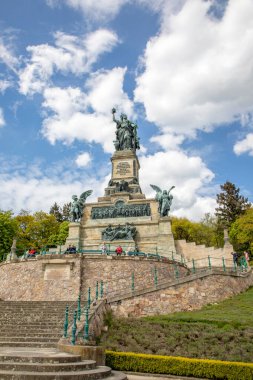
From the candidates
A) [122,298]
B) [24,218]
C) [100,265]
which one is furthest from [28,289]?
[24,218]

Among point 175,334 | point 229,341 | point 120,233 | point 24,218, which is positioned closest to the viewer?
point 229,341

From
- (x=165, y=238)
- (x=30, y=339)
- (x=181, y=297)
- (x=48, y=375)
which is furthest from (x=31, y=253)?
(x=48, y=375)

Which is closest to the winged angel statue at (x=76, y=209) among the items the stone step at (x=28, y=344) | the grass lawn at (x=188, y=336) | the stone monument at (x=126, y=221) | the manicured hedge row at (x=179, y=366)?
the stone monument at (x=126, y=221)

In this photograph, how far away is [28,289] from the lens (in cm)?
2025

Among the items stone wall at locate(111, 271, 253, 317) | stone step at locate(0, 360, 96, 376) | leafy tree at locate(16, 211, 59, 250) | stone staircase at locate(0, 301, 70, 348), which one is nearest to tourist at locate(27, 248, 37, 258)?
stone staircase at locate(0, 301, 70, 348)

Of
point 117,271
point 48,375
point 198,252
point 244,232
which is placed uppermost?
point 244,232

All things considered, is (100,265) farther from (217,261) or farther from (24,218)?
(24,218)

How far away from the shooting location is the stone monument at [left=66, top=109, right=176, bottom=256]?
102 ft

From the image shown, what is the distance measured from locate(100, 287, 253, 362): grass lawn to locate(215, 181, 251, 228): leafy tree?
39544mm

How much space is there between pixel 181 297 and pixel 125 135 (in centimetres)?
2743

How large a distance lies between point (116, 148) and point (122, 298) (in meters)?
27.9

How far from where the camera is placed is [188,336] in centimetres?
1197

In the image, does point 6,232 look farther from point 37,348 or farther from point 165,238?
point 37,348

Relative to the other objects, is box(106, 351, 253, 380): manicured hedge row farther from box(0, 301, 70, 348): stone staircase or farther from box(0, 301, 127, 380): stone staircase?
box(0, 301, 70, 348): stone staircase
